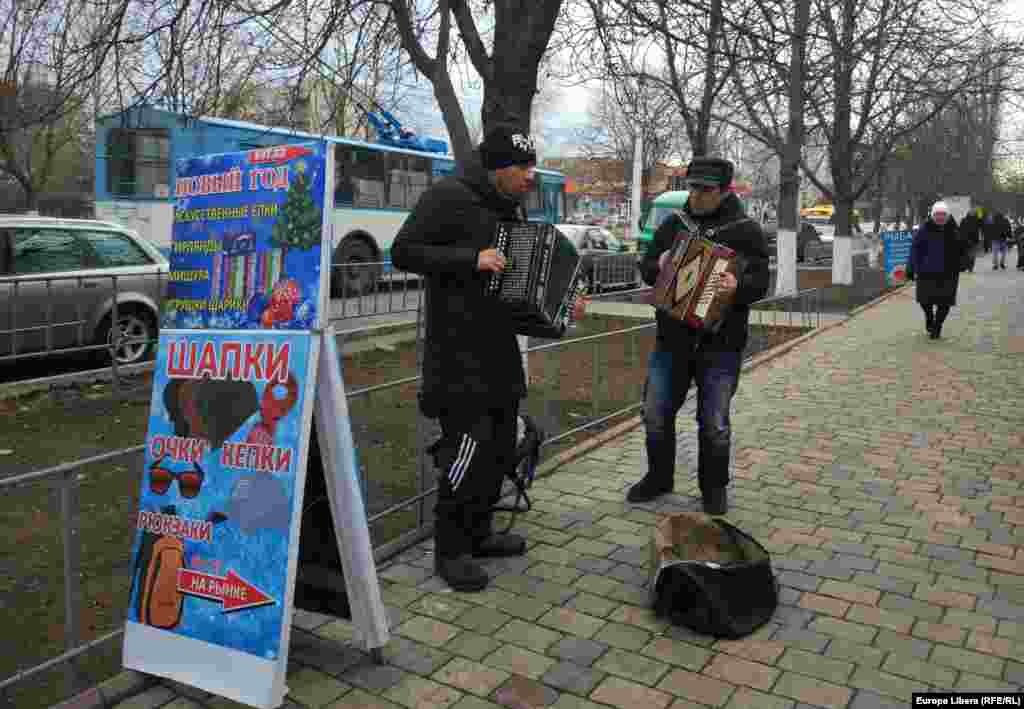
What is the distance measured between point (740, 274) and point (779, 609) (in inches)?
64.1

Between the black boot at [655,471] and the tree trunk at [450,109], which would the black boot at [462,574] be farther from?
the tree trunk at [450,109]

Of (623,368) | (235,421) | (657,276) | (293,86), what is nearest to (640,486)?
(657,276)

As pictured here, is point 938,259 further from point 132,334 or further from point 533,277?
point 533,277

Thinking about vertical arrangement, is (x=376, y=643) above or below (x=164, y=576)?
below

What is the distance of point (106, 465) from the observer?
3.09m

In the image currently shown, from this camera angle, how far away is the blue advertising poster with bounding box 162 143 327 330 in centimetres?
300

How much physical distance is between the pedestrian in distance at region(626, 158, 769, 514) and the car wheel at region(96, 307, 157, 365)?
18.6ft

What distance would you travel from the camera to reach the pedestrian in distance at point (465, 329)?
3.78 m

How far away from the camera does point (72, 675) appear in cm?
309

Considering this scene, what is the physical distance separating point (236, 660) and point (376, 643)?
1.62 feet

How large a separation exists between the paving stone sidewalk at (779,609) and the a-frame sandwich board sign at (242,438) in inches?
9.5

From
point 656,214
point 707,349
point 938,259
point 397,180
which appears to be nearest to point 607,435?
point 707,349

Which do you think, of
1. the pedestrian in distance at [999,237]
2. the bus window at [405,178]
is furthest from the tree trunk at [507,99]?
the pedestrian in distance at [999,237]

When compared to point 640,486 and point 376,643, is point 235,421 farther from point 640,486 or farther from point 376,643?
point 640,486
